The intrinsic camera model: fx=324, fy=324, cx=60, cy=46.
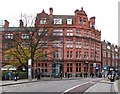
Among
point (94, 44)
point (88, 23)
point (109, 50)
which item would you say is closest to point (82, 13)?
point (88, 23)

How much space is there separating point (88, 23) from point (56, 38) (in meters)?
44.8

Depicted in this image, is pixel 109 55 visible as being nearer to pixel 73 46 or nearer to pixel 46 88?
pixel 73 46

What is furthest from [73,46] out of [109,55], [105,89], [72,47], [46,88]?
[46,88]

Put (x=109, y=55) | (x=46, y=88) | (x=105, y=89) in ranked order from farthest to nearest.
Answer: (x=109, y=55) < (x=105, y=89) < (x=46, y=88)

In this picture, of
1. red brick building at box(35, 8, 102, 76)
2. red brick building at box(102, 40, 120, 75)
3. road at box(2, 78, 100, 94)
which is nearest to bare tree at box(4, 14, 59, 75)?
road at box(2, 78, 100, 94)

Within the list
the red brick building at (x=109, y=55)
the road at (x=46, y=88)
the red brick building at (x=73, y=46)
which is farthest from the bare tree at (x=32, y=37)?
the red brick building at (x=109, y=55)

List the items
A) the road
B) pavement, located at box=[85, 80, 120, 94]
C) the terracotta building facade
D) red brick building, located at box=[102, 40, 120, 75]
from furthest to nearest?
red brick building, located at box=[102, 40, 120, 75] < the terracotta building facade < pavement, located at box=[85, 80, 120, 94] < the road

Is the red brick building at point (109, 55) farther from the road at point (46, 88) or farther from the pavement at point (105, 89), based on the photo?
the road at point (46, 88)

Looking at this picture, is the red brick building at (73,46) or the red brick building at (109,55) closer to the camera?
the red brick building at (73,46)

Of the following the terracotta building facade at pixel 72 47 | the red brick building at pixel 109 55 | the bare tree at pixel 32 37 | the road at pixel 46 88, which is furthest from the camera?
the red brick building at pixel 109 55

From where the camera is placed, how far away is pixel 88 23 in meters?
106

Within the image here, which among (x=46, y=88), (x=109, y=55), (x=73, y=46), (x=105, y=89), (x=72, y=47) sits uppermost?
(x=73, y=46)

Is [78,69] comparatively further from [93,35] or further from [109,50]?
[109,50]

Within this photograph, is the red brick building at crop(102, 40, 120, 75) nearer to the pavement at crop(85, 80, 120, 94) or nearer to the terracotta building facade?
the terracotta building facade
